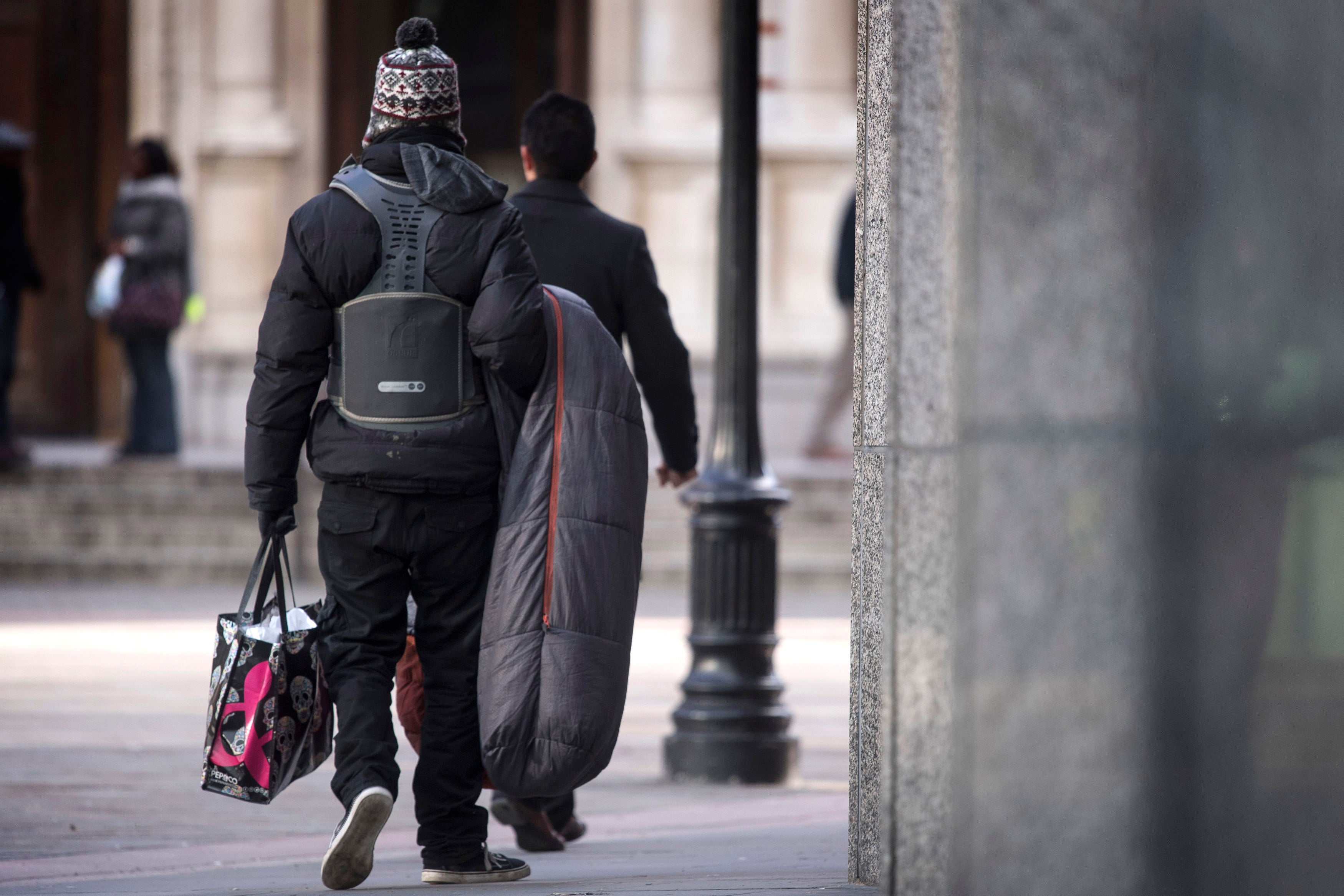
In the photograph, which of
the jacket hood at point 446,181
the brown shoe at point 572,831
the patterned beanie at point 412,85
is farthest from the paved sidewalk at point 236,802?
the patterned beanie at point 412,85

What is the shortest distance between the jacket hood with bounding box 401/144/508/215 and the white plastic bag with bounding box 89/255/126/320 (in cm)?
851

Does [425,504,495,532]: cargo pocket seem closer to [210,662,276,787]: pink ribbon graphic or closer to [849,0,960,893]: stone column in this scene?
[210,662,276,787]: pink ribbon graphic

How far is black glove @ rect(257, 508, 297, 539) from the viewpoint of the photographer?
4.12 metres

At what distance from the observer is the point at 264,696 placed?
159 inches

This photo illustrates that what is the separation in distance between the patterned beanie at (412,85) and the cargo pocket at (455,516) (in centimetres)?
84

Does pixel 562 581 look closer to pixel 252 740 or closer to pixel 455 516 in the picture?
pixel 455 516

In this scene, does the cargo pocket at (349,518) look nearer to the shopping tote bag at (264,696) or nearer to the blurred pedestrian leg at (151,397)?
the shopping tote bag at (264,696)

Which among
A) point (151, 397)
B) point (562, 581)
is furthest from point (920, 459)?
point (151, 397)

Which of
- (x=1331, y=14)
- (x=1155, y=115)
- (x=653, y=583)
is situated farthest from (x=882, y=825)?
(x=653, y=583)

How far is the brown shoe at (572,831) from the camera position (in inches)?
209

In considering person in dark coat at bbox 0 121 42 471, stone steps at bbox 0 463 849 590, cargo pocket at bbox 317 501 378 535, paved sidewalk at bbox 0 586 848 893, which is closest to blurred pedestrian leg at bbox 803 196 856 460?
stone steps at bbox 0 463 849 590

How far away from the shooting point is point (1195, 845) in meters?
2.95

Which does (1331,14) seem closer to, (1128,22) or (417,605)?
(1128,22)

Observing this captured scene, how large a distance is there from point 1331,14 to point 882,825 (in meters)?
1.49
